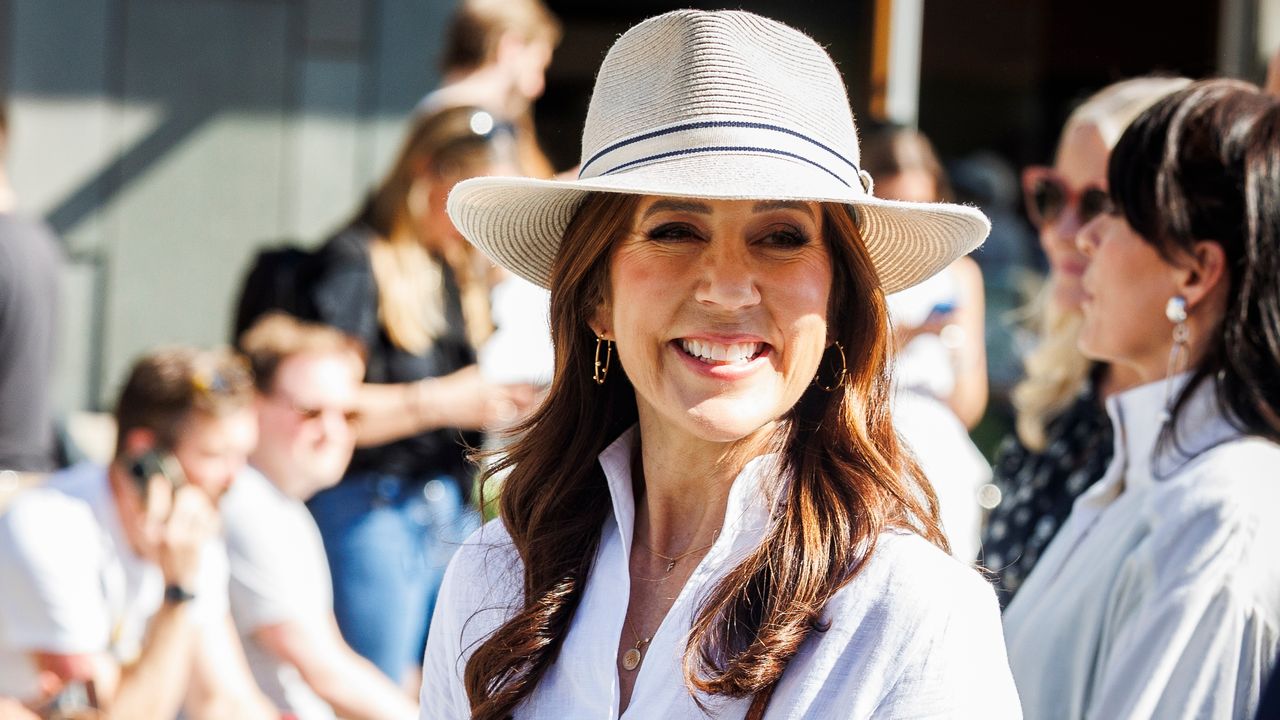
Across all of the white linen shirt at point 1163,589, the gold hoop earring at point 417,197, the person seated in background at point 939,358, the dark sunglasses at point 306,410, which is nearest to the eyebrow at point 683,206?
the white linen shirt at point 1163,589

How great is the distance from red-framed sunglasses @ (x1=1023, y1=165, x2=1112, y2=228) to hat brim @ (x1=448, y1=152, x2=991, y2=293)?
55.3 inches

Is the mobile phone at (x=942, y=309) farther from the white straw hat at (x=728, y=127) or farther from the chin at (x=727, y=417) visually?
the chin at (x=727, y=417)

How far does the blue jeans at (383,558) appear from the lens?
4.14 metres

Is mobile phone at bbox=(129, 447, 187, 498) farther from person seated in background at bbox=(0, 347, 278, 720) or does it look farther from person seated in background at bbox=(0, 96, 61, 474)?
person seated in background at bbox=(0, 96, 61, 474)

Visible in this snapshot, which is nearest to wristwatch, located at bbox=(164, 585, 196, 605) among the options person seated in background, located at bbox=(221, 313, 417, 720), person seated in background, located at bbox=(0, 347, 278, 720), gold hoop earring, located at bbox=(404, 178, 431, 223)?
person seated in background, located at bbox=(0, 347, 278, 720)

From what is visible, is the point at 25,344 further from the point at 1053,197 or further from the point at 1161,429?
the point at 1161,429

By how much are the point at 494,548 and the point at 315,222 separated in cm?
448

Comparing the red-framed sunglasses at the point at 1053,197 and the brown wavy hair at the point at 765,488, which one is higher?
the red-framed sunglasses at the point at 1053,197

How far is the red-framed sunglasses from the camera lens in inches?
136

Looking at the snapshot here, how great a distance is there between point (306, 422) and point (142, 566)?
1.98 ft

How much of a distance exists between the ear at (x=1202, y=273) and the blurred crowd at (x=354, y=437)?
2.61 ft

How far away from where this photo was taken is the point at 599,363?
2.21 m

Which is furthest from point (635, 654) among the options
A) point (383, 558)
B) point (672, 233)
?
point (383, 558)

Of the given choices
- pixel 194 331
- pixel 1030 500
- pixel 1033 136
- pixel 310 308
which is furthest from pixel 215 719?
pixel 1033 136
